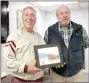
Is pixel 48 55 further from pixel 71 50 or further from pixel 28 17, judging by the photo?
pixel 28 17

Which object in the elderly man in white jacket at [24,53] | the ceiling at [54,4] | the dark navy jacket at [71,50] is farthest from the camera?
the ceiling at [54,4]

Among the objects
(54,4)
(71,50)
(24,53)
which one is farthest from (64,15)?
(54,4)

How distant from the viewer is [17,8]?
9.60ft

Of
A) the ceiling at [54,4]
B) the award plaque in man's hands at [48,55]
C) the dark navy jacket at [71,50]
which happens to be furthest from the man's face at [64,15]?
the ceiling at [54,4]

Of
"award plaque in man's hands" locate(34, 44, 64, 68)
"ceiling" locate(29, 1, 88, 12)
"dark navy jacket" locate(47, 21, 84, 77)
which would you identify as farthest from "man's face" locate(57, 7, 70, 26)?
"ceiling" locate(29, 1, 88, 12)

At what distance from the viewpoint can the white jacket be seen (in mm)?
1064

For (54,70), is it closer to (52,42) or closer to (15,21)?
(52,42)

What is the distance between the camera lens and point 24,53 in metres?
1.08

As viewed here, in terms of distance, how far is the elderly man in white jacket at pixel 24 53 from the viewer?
1.06 metres

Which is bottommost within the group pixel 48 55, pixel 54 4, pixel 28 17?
pixel 48 55

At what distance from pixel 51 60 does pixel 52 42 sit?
14 cm

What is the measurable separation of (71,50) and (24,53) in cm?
34

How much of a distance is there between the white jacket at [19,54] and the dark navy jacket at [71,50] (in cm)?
20

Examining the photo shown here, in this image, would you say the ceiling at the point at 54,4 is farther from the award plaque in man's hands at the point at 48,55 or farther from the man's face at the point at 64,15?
the award plaque in man's hands at the point at 48,55
